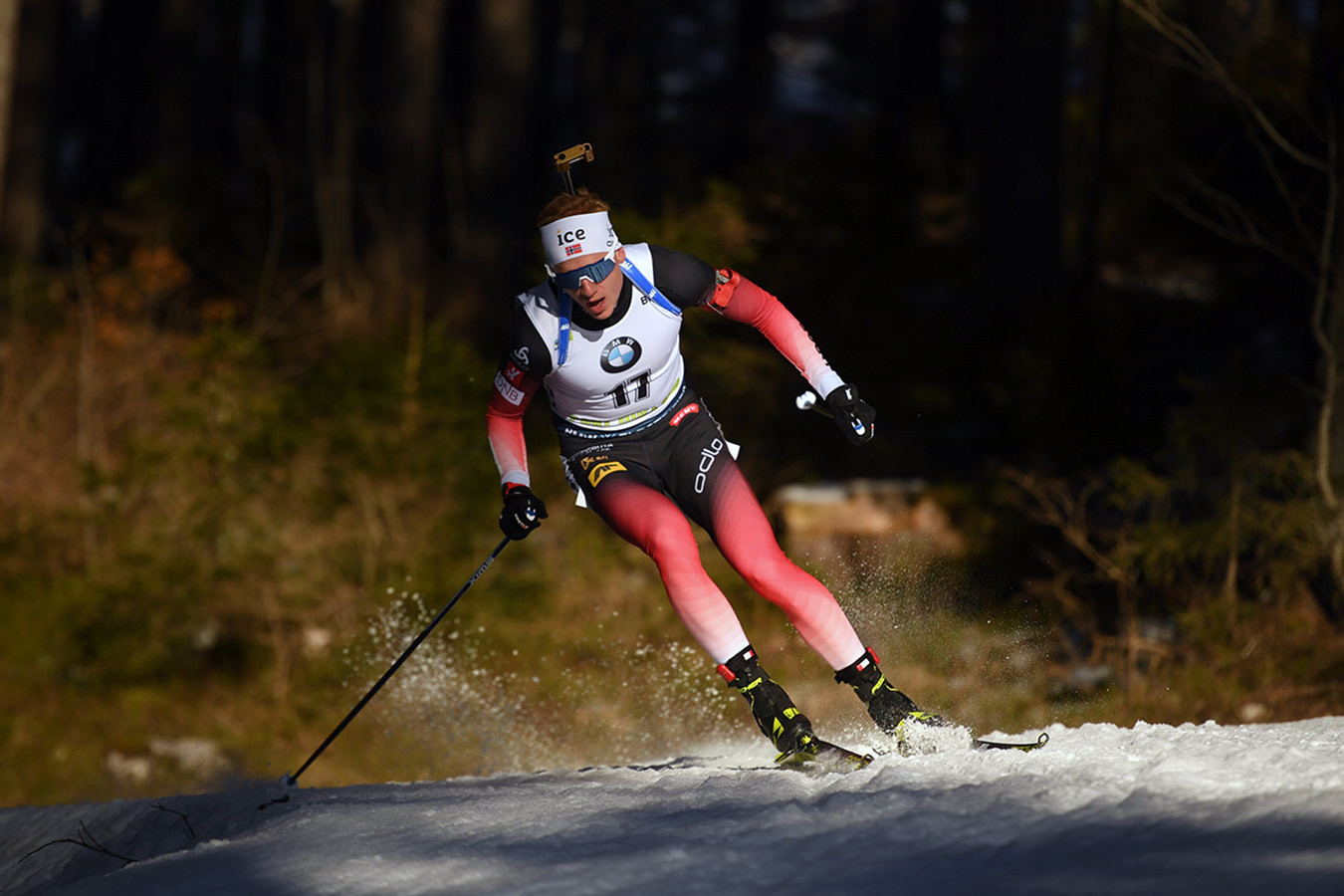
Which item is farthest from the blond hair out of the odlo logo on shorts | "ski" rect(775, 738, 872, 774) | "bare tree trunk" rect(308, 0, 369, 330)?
"bare tree trunk" rect(308, 0, 369, 330)

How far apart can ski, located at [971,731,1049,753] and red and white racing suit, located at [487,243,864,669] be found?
0.55 metres

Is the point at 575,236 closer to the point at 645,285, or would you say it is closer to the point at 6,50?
the point at 645,285

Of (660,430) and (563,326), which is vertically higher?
(563,326)

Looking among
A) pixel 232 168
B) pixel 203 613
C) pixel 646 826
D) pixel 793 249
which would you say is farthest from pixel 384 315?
pixel 232 168

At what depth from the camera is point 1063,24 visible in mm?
11117

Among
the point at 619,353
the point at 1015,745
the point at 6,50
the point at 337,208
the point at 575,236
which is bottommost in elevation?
the point at 1015,745

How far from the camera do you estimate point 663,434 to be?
5.06 m

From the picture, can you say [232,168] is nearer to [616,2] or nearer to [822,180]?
[616,2]

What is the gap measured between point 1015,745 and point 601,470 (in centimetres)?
183

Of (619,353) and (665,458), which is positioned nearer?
(619,353)

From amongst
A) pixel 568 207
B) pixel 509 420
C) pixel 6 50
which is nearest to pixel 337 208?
pixel 6 50

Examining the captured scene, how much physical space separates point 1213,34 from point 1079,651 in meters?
9.24

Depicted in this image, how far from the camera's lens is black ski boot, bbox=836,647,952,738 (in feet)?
15.2

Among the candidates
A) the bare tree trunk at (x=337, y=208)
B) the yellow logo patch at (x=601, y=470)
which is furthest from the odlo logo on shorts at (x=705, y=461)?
the bare tree trunk at (x=337, y=208)
